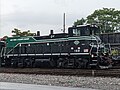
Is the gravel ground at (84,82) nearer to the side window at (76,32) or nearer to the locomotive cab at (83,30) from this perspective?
the locomotive cab at (83,30)

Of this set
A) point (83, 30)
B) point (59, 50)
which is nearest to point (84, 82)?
point (83, 30)

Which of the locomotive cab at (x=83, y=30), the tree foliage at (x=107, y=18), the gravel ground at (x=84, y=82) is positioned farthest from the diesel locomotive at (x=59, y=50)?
the tree foliage at (x=107, y=18)

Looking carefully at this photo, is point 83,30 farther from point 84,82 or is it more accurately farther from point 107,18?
point 107,18

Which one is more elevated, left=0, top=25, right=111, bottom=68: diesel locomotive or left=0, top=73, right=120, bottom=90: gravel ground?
left=0, top=25, right=111, bottom=68: diesel locomotive

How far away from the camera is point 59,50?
1103 inches

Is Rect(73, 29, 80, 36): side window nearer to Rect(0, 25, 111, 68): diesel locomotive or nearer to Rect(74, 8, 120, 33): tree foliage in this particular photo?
Rect(0, 25, 111, 68): diesel locomotive

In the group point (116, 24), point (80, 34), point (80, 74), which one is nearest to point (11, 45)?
point (80, 34)

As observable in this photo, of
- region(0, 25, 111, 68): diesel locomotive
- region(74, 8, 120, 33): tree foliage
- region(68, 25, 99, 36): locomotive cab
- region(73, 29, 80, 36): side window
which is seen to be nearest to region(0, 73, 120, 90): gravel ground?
region(0, 25, 111, 68): diesel locomotive

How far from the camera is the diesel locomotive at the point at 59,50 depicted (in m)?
25.9

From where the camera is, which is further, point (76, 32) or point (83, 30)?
point (76, 32)

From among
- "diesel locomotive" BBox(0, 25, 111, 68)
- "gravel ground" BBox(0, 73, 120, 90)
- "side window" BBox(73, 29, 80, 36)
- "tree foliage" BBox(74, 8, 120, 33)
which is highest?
"tree foliage" BBox(74, 8, 120, 33)

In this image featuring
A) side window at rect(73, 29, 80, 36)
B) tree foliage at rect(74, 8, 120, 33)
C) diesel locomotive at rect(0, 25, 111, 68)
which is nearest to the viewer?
diesel locomotive at rect(0, 25, 111, 68)

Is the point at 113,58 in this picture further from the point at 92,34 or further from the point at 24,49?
the point at 24,49

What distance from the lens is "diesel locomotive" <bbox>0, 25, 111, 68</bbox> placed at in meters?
25.9
